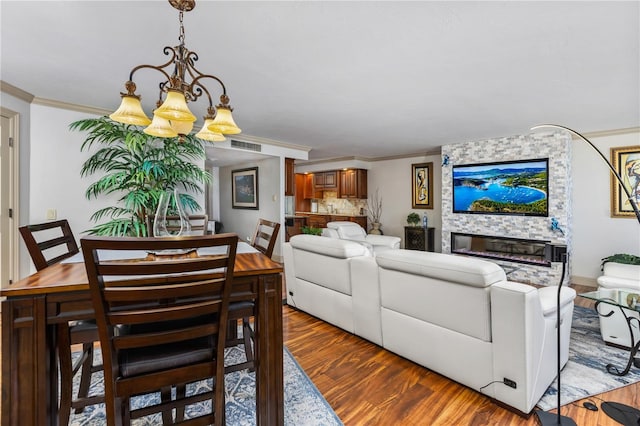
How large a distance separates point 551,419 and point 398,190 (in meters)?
6.03

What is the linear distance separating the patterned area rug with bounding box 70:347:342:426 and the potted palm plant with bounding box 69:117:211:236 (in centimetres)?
170

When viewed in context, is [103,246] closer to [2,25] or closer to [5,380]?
[5,380]

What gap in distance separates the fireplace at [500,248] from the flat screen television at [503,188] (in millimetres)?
483

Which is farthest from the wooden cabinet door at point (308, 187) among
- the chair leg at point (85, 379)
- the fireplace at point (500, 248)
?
the chair leg at point (85, 379)

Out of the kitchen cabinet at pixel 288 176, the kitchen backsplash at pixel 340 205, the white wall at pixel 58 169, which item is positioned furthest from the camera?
the kitchen backsplash at pixel 340 205

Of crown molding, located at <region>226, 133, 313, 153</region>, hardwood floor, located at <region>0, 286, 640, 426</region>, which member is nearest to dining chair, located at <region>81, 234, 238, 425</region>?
hardwood floor, located at <region>0, 286, 640, 426</region>

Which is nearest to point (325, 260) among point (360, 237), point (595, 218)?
point (360, 237)

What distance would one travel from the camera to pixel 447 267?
6.31 ft

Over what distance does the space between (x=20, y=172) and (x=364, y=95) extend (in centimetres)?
378

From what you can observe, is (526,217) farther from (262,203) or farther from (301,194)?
(301,194)

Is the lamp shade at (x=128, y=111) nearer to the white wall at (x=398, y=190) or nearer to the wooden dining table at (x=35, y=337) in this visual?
the wooden dining table at (x=35, y=337)

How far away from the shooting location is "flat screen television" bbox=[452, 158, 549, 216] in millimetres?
4812

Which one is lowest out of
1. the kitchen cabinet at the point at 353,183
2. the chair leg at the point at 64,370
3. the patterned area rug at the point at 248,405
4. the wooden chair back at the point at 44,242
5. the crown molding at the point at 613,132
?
the patterned area rug at the point at 248,405

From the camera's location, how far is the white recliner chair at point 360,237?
506 centimetres
